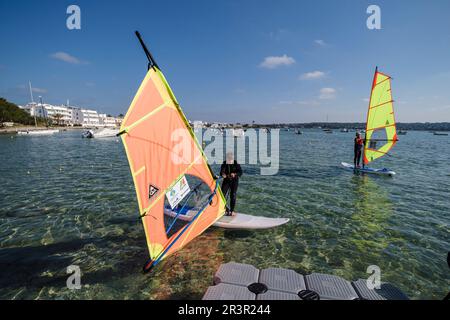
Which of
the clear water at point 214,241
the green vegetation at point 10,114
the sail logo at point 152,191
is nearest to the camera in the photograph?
the sail logo at point 152,191

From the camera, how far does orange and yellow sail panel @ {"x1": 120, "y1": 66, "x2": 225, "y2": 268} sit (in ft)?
16.8

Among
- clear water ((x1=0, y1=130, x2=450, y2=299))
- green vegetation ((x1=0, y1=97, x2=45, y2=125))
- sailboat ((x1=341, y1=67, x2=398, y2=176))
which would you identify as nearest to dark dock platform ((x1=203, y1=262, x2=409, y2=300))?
clear water ((x1=0, y1=130, x2=450, y2=299))

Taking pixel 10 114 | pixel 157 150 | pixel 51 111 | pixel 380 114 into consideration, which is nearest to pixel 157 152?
pixel 157 150

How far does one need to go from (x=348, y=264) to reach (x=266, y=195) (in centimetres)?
742

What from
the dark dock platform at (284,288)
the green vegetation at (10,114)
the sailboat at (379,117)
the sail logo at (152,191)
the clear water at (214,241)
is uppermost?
the green vegetation at (10,114)

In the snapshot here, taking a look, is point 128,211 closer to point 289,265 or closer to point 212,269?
point 212,269

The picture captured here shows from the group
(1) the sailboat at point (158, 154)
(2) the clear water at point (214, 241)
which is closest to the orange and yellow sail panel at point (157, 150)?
(1) the sailboat at point (158, 154)

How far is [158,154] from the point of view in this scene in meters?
5.91

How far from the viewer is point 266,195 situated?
Answer: 47.4 ft

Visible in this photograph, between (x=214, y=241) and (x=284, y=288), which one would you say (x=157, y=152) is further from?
(x=214, y=241)

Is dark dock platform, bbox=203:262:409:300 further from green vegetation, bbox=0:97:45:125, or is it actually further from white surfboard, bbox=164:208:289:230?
green vegetation, bbox=0:97:45:125

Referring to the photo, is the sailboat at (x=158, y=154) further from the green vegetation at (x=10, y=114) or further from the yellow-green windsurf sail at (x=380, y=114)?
the green vegetation at (x=10, y=114)

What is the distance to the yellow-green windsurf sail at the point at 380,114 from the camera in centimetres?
1939
